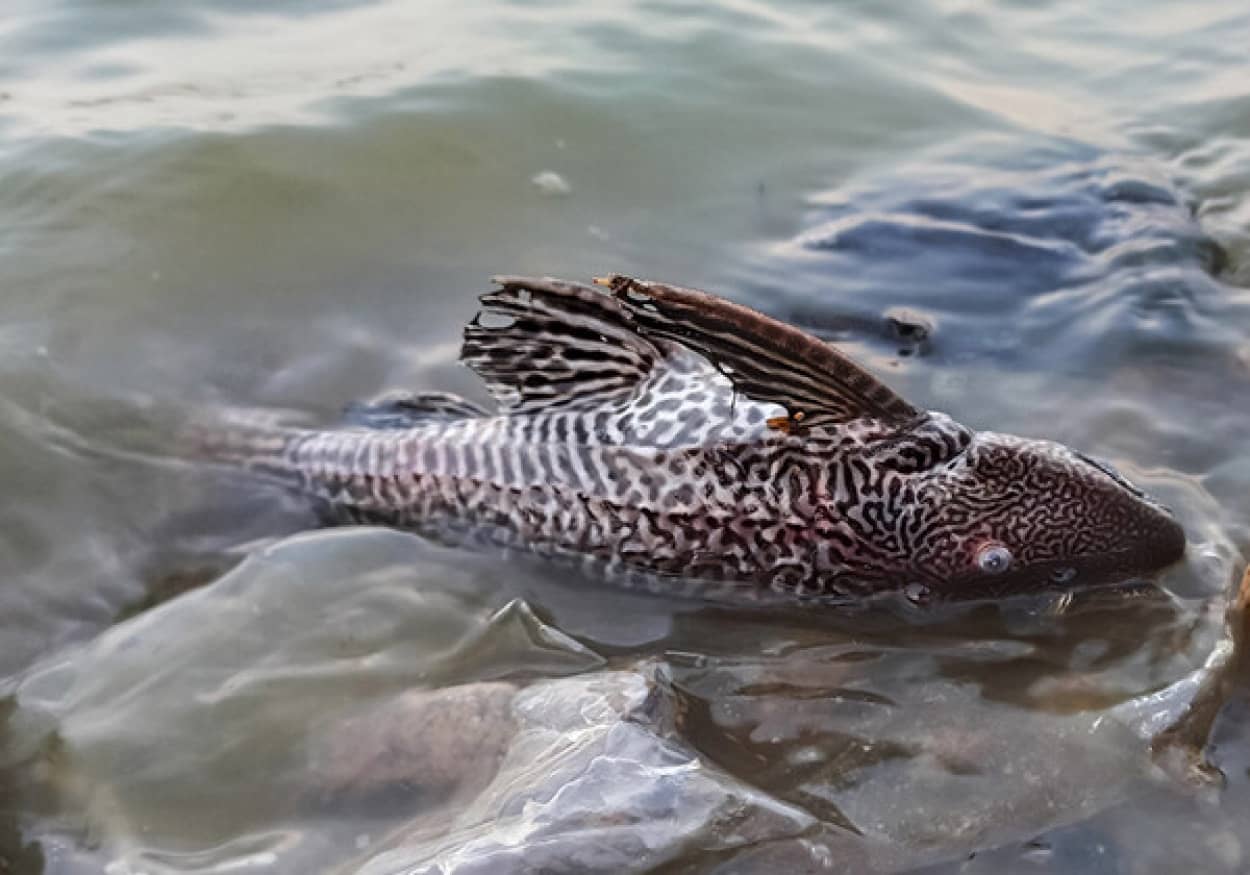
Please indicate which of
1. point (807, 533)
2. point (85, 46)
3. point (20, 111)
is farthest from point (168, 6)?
point (807, 533)

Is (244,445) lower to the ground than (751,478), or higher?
lower

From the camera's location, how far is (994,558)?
3.59 meters

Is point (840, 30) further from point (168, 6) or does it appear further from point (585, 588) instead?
point (585, 588)

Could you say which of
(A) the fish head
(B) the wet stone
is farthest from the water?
(A) the fish head

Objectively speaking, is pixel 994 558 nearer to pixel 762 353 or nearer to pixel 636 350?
pixel 762 353

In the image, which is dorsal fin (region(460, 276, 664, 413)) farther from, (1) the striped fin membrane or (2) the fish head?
(2) the fish head

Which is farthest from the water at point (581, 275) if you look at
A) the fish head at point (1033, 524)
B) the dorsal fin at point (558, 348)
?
the dorsal fin at point (558, 348)

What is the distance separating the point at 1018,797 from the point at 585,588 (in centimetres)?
147

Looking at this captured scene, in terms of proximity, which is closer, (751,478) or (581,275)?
(751,478)

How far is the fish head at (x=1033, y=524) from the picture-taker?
3578 millimetres

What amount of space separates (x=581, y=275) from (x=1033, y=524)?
2759 mm

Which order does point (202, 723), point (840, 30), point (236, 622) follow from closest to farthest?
1. point (202, 723)
2. point (236, 622)
3. point (840, 30)

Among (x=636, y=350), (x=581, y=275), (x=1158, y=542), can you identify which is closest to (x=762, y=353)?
(x=636, y=350)

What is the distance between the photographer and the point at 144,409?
4.92 m
